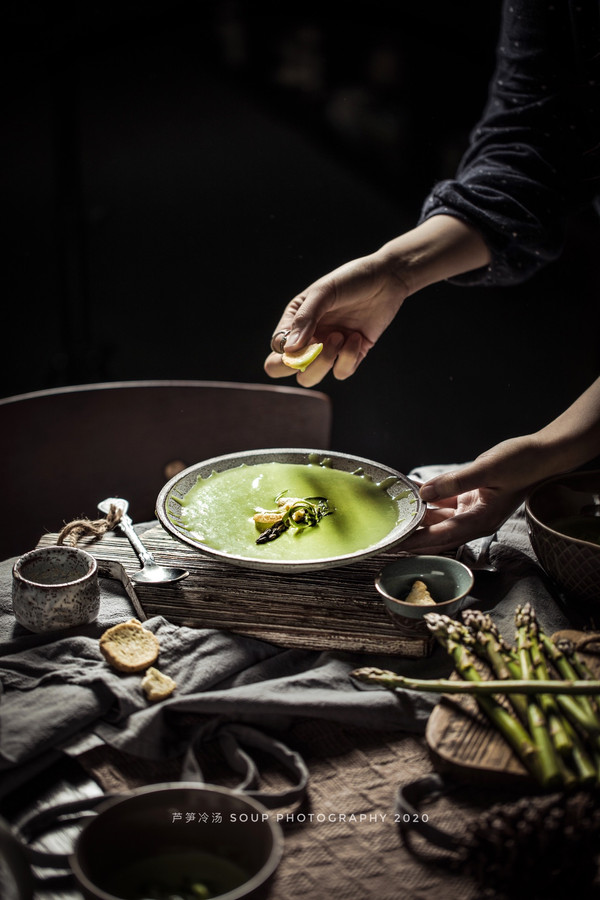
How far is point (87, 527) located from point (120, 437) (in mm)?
683

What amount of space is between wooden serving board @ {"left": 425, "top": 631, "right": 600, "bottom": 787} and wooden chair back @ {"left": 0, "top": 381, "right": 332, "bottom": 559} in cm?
122

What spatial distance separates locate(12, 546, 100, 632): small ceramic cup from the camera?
4.12 ft

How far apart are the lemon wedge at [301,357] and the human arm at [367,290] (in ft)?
0.05

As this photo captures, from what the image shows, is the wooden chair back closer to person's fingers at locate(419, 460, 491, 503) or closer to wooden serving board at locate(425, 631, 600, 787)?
person's fingers at locate(419, 460, 491, 503)

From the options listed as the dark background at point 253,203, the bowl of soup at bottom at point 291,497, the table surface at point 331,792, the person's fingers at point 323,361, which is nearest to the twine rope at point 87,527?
the bowl of soup at bottom at point 291,497

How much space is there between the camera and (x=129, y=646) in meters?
1.23

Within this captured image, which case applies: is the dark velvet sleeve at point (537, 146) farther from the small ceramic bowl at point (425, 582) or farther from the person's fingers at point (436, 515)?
the small ceramic bowl at point (425, 582)

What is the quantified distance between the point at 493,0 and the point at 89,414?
6.43 ft

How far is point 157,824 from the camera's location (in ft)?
2.83

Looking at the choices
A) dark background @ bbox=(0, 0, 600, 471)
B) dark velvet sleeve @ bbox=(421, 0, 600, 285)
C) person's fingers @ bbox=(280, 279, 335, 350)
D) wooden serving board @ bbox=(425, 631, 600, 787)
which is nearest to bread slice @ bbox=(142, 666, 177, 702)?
wooden serving board @ bbox=(425, 631, 600, 787)

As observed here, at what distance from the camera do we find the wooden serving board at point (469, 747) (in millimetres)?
991

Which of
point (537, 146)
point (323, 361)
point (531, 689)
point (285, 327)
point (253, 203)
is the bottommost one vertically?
point (531, 689)

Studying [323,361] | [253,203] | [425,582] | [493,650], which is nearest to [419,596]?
[425,582]

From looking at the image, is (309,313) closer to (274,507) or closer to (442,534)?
(274,507)
